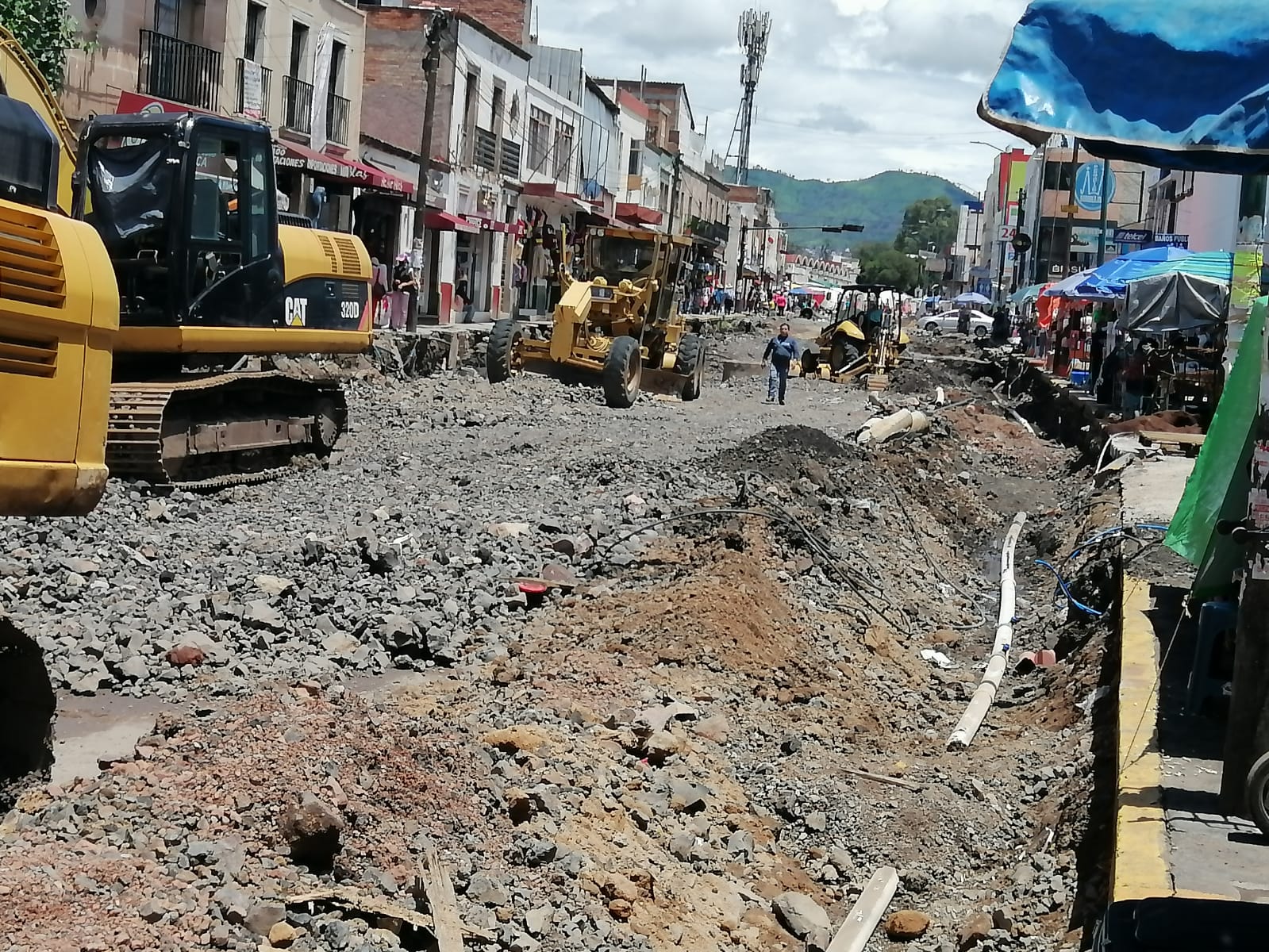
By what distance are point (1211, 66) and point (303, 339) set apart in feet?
36.5

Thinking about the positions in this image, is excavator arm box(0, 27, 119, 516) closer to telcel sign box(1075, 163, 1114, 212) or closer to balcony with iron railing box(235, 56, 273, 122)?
balcony with iron railing box(235, 56, 273, 122)

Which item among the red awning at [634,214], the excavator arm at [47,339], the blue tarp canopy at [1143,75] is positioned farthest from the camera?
the red awning at [634,214]

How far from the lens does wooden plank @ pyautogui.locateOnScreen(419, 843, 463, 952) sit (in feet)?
16.2

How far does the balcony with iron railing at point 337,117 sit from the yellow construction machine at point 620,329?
1002 cm

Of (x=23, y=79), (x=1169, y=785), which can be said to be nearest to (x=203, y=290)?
(x=23, y=79)

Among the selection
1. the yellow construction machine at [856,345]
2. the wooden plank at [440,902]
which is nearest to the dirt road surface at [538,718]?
the wooden plank at [440,902]

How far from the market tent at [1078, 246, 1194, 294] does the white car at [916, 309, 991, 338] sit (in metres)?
51.5

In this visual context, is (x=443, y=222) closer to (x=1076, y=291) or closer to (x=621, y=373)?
(x=621, y=373)

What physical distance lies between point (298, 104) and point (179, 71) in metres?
5.54

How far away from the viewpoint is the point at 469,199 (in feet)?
148

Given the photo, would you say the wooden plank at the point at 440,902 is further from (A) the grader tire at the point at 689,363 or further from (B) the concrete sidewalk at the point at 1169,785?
(A) the grader tire at the point at 689,363

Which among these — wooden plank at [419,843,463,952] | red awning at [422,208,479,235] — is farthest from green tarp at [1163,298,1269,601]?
red awning at [422,208,479,235]

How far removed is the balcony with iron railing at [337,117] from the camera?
111 feet

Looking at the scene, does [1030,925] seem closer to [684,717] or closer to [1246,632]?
[1246,632]
